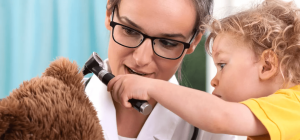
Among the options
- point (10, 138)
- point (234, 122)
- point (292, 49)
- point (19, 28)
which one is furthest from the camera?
point (19, 28)

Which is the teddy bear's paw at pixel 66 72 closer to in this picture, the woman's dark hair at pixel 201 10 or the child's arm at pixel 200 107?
the child's arm at pixel 200 107

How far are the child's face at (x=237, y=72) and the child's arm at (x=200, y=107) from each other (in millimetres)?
187

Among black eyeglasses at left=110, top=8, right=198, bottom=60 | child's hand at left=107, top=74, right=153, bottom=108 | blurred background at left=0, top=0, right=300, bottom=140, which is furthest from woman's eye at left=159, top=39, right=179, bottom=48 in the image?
blurred background at left=0, top=0, right=300, bottom=140

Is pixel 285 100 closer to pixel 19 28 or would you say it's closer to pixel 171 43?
pixel 171 43

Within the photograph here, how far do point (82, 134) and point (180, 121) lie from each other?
692 millimetres

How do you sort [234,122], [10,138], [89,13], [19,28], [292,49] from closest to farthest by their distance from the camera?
[10,138] < [234,122] < [292,49] < [19,28] < [89,13]

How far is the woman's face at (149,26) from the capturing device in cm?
92

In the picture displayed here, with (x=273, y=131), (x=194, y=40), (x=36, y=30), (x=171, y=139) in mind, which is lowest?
(x=171, y=139)

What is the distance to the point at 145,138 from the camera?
106 centimetres

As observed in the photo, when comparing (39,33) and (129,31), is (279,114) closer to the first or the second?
(129,31)

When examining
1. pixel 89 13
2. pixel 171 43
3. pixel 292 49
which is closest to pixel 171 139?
pixel 171 43

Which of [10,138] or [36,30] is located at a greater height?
[36,30]

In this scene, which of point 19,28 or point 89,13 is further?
point 89,13

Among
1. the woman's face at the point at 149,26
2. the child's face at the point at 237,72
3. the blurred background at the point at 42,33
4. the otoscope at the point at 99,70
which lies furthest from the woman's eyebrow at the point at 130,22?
the blurred background at the point at 42,33
